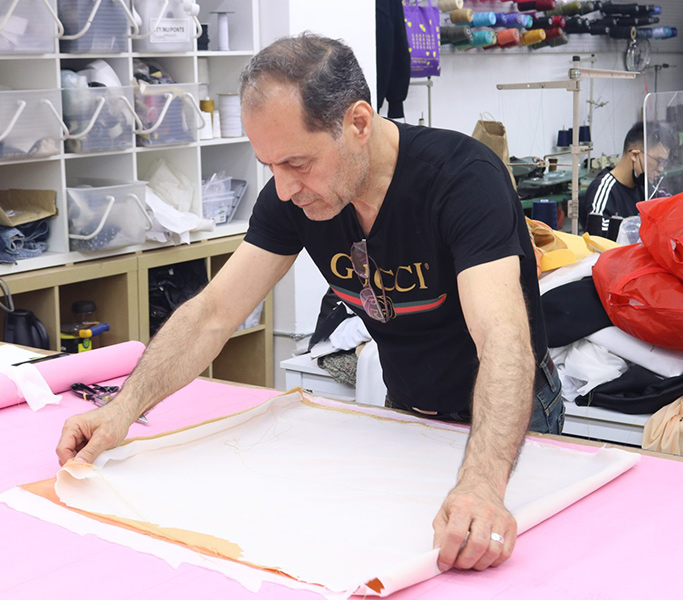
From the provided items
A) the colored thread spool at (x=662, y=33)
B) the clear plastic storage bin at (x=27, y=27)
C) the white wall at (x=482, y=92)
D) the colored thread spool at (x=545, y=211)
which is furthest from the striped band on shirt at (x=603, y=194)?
the colored thread spool at (x=662, y=33)

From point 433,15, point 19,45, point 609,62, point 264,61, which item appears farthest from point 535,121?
point 264,61

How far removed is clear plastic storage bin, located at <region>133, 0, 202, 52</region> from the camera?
329 cm

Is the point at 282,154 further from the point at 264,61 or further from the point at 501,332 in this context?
the point at 501,332

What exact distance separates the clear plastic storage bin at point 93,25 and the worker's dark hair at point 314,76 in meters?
1.82

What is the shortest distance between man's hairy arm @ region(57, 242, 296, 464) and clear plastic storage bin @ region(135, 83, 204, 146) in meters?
1.72

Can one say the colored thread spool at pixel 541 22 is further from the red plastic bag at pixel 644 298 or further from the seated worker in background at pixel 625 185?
the red plastic bag at pixel 644 298

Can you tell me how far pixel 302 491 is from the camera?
1378mm

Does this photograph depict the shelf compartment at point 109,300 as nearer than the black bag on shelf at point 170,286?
Yes

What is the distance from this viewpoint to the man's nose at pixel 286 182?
145 cm

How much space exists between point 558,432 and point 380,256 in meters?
0.58

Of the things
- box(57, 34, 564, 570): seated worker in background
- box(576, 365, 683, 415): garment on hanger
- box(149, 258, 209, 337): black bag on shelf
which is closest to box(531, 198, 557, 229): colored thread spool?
box(149, 258, 209, 337): black bag on shelf

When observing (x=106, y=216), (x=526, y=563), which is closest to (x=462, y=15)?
(x=106, y=216)

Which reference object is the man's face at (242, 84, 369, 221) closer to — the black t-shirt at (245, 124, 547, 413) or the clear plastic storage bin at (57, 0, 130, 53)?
the black t-shirt at (245, 124, 547, 413)

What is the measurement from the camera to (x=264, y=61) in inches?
55.7
